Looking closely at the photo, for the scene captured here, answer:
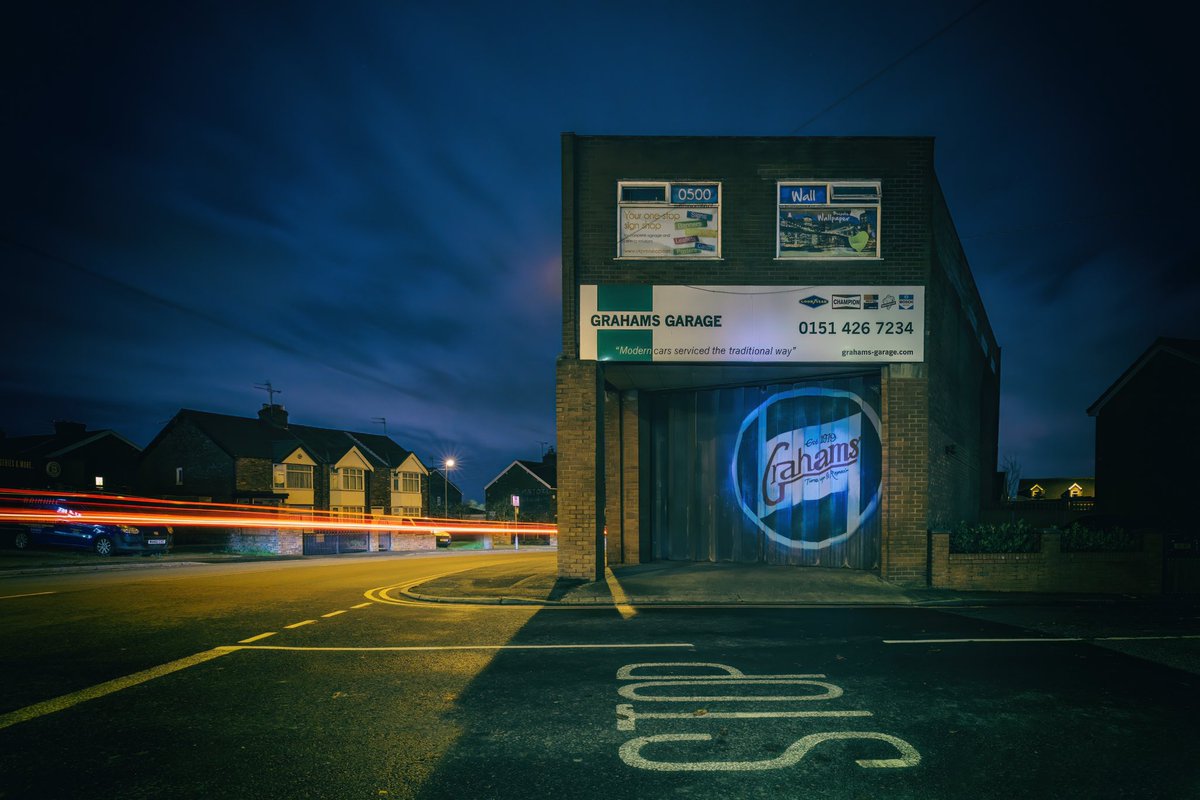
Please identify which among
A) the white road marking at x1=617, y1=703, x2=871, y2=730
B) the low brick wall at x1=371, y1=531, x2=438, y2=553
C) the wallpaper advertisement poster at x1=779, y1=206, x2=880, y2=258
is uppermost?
the wallpaper advertisement poster at x1=779, y1=206, x2=880, y2=258

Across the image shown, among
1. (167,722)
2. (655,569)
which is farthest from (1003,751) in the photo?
(655,569)

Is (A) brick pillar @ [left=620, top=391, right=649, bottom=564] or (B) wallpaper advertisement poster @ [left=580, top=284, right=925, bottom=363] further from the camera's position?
(A) brick pillar @ [left=620, top=391, right=649, bottom=564]

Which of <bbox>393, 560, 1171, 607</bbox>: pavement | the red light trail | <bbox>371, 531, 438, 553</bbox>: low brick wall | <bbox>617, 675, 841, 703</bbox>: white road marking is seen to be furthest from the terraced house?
<bbox>617, 675, 841, 703</bbox>: white road marking

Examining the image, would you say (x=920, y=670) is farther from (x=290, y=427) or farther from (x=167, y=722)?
(x=290, y=427)

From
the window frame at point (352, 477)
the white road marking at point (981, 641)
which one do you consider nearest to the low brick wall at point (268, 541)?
the window frame at point (352, 477)

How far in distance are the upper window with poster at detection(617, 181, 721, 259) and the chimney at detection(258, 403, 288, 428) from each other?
45.2 metres

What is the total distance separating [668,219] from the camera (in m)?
12.6

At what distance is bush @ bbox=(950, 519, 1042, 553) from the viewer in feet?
38.9

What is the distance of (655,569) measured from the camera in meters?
14.2

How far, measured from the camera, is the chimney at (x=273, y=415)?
162 feet

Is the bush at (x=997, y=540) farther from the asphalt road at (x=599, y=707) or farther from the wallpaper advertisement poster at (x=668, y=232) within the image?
the wallpaper advertisement poster at (x=668, y=232)

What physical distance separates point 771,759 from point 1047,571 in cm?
1066

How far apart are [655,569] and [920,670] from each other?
8489 millimetres

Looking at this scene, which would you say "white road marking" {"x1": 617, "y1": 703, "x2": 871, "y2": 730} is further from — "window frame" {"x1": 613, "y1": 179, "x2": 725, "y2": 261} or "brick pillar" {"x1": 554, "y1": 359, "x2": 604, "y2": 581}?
"window frame" {"x1": 613, "y1": 179, "x2": 725, "y2": 261}
